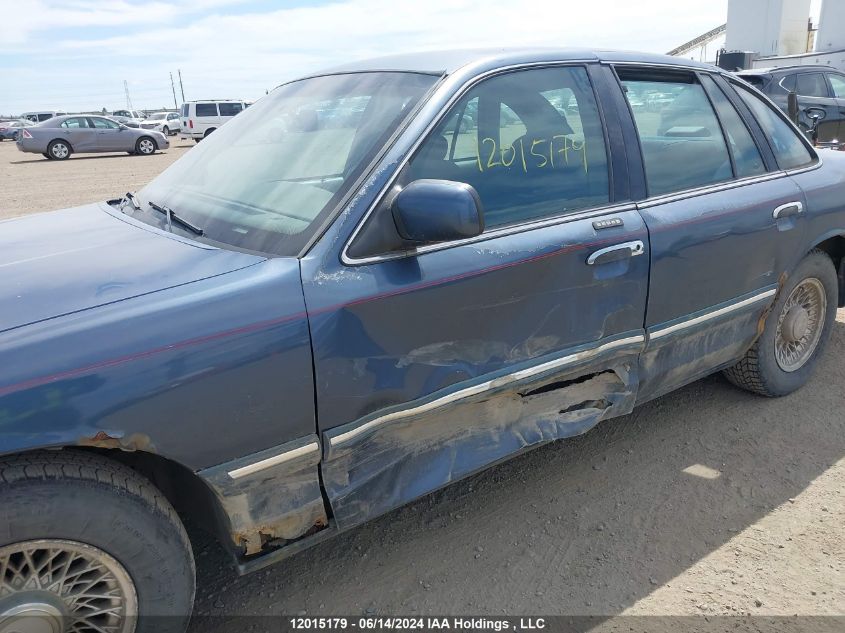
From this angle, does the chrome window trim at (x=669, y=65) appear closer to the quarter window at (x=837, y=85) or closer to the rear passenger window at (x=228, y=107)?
the quarter window at (x=837, y=85)

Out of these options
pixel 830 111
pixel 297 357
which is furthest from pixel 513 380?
pixel 830 111

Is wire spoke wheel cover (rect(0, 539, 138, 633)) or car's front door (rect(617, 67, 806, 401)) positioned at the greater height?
car's front door (rect(617, 67, 806, 401))

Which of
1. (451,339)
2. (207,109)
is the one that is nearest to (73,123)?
(207,109)

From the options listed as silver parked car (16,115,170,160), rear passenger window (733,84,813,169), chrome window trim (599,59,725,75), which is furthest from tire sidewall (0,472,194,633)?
silver parked car (16,115,170,160)

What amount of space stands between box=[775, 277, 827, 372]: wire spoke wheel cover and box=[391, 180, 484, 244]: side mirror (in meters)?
2.38

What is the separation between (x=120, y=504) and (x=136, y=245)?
91 cm

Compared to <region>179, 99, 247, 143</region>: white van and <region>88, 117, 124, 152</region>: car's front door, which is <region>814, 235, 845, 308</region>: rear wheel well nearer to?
<region>88, 117, 124, 152</region>: car's front door

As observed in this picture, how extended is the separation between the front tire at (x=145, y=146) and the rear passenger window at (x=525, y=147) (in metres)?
24.6

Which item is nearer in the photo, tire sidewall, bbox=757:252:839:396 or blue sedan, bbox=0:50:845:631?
Result: blue sedan, bbox=0:50:845:631

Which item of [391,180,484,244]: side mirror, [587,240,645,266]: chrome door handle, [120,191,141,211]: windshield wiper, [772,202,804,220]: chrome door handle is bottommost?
[772,202,804,220]: chrome door handle

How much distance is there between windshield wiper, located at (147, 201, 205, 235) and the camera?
94.9 inches

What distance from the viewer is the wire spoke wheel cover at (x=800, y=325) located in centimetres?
377

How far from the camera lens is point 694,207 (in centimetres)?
300

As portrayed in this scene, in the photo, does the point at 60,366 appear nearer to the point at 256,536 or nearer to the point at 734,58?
the point at 256,536
